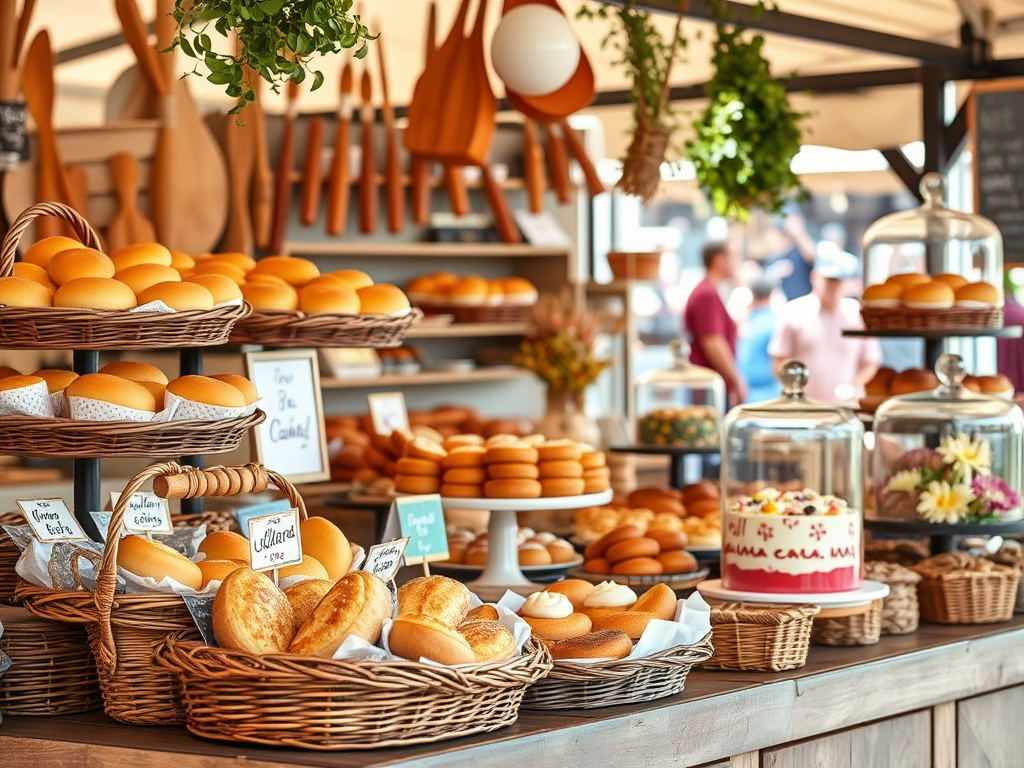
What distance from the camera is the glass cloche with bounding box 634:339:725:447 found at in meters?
4.16

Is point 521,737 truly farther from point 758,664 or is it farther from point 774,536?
point 774,536

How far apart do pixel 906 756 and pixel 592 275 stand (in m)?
5.06

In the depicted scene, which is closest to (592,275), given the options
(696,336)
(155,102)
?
(696,336)

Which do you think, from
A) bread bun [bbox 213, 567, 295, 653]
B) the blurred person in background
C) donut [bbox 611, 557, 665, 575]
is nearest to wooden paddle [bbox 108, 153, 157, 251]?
donut [bbox 611, 557, 665, 575]

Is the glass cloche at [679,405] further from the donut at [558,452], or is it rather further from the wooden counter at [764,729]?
the wooden counter at [764,729]

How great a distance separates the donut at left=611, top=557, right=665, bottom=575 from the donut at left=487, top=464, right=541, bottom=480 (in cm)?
25

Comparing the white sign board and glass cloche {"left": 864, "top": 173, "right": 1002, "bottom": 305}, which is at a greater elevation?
glass cloche {"left": 864, "top": 173, "right": 1002, "bottom": 305}

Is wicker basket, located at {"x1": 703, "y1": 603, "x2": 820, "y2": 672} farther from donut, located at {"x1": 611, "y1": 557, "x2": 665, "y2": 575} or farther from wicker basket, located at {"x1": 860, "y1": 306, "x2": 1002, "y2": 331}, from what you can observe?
wicker basket, located at {"x1": 860, "y1": 306, "x2": 1002, "y2": 331}

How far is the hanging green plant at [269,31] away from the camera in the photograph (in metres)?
2.04

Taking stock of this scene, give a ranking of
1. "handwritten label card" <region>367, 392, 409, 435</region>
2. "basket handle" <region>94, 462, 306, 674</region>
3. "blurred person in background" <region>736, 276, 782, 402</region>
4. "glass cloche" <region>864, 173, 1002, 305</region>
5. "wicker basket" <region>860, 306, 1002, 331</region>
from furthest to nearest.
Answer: "blurred person in background" <region>736, 276, 782, 402</region> < "handwritten label card" <region>367, 392, 409, 435</region> < "glass cloche" <region>864, 173, 1002, 305</region> < "wicker basket" <region>860, 306, 1002, 331</region> < "basket handle" <region>94, 462, 306, 674</region>

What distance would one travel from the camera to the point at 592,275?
755 cm

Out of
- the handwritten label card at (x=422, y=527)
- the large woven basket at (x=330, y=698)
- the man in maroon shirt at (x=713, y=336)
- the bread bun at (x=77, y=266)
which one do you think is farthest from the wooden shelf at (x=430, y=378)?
the large woven basket at (x=330, y=698)

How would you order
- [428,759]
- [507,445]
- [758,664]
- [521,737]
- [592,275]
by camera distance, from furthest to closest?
[592,275] → [507,445] → [758,664] → [521,737] → [428,759]

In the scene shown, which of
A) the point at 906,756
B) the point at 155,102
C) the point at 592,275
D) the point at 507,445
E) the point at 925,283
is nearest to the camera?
the point at 906,756
